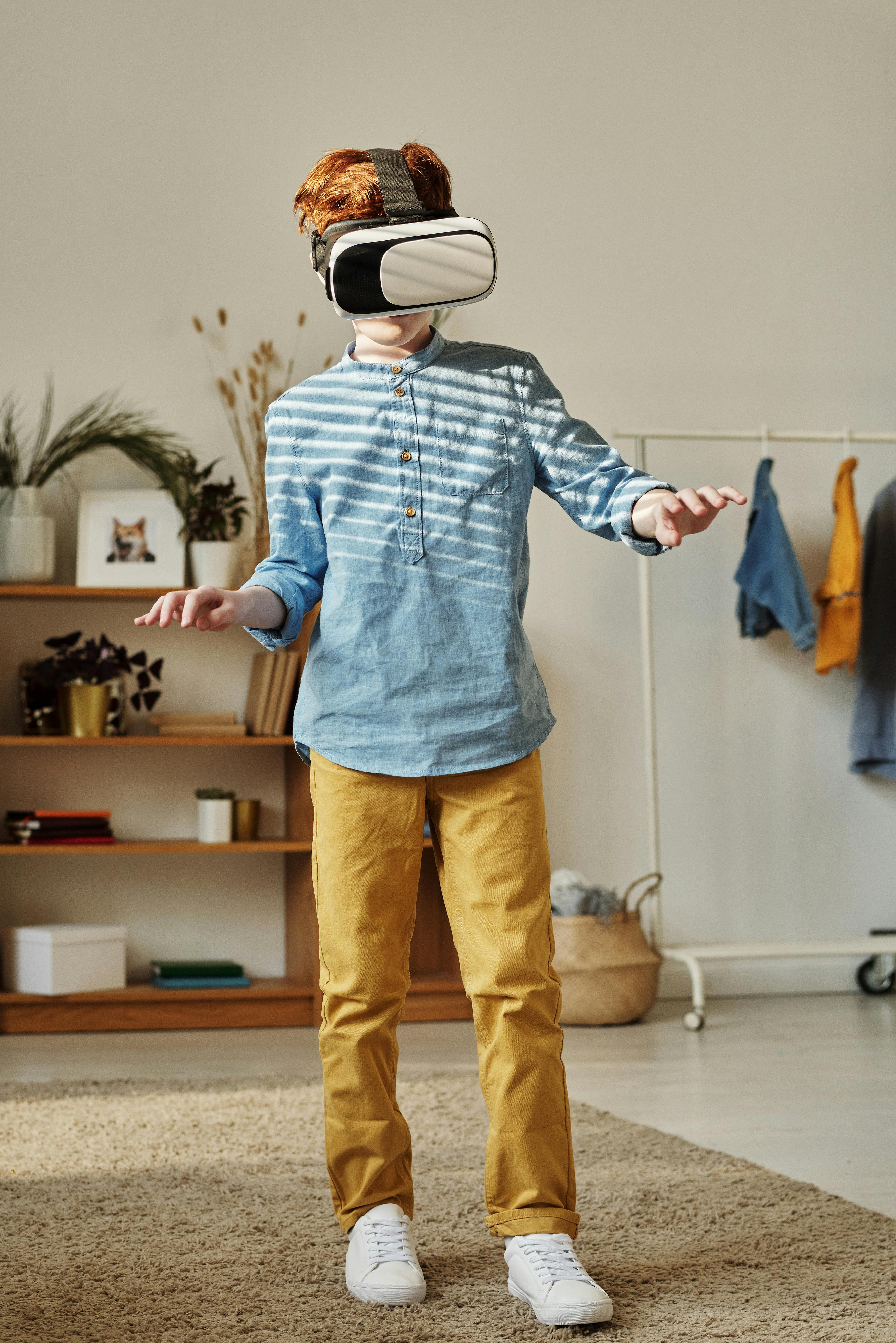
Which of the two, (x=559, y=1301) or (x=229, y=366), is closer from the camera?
(x=559, y=1301)

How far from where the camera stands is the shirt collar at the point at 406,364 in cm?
139

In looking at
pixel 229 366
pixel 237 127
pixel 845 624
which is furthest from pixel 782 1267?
pixel 237 127

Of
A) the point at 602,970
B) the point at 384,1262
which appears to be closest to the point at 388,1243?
the point at 384,1262

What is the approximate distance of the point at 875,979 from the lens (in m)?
3.63

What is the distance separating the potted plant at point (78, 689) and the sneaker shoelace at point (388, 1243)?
200 centimetres

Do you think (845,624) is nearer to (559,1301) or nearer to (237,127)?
(237,127)

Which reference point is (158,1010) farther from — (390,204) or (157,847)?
(390,204)

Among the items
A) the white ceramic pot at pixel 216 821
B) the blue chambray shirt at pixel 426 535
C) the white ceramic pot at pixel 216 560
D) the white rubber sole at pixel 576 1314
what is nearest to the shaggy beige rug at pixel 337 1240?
the white rubber sole at pixel 576 1314

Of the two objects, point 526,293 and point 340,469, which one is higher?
point 526,293

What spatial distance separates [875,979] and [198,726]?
201cm

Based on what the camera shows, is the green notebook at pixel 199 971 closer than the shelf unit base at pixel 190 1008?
No

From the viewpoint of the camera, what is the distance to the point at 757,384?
3.79m

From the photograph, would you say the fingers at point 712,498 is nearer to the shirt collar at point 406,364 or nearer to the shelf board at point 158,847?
the shirt collar at point 406,364

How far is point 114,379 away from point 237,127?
78cm
